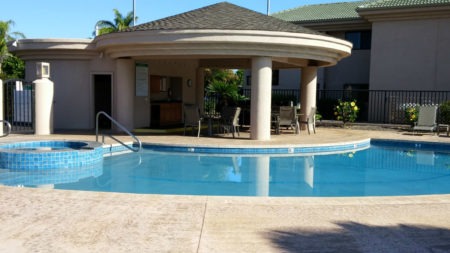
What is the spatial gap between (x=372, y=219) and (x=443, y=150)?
11566 millimetres

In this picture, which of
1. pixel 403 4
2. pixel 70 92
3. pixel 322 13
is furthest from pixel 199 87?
pixel 322 13

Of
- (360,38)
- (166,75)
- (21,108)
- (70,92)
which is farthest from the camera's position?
(360,38)

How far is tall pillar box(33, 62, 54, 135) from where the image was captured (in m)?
15.6

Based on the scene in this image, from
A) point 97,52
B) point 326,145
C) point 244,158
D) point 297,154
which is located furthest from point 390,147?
point 97,52

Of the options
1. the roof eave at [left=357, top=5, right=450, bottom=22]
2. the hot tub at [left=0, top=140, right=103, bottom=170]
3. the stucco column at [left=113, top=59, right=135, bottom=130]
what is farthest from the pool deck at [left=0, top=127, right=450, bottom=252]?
the roof eave at [left=357, top=5, right=450, bottom=22]

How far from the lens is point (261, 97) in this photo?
14.8m

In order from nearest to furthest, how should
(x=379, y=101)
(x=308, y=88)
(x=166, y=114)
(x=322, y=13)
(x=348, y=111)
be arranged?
(x=308, y=88) → (x=166, y=114) → (x=348, y=111) → (x=379, y=101) → (x=322, y=13)

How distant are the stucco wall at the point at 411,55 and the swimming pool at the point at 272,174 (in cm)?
891

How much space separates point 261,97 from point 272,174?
4.32m

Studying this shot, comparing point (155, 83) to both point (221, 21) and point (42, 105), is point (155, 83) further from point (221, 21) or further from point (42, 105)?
point (221, 21)

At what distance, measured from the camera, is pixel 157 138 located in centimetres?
1536

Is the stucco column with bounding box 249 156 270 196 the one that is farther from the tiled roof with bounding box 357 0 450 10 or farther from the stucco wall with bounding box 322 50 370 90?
the stucco wall with bounding box 322 50 370 90

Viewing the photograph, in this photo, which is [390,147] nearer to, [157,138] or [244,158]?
[244,158]

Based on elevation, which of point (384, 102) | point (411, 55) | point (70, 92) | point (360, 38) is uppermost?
point (360, 38)
